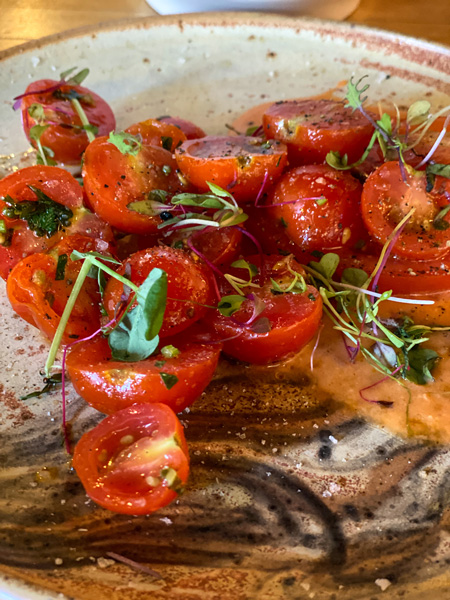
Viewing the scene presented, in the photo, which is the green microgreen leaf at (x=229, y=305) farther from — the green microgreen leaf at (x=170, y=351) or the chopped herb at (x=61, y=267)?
the chopped herb at (x=61, y=267)

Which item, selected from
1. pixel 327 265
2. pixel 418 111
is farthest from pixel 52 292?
pixel 418 111

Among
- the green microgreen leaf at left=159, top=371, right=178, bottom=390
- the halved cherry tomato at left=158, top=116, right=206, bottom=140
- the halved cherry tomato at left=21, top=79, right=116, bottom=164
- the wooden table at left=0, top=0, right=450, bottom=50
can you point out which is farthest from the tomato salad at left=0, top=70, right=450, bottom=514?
the wooden table at left=0, top=0, right=450, bottom=50

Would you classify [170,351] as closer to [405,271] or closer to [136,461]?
[136,461]

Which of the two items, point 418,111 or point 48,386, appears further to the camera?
point 418,111

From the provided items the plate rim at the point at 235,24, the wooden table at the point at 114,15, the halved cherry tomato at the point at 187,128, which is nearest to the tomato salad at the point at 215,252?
the halved cherry tomato at the point at 187,128

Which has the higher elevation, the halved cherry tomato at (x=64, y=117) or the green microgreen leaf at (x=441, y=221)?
the halved cherry tomato at (x=64, y=117)

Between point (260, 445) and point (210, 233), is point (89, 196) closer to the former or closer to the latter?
point (210, 233)
